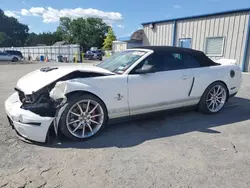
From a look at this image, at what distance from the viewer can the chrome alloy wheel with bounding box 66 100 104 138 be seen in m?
3.15

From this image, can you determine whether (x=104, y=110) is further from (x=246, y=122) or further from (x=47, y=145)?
(x=246, y=122)

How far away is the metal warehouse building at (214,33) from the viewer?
12.2m

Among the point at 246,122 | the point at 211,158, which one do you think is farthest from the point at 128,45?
the point at 211,158

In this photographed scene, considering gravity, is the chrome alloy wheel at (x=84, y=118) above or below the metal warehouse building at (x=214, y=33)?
below

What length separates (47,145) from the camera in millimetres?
3049

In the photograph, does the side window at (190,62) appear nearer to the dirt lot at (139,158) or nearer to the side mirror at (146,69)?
the side mirror at (146,69)

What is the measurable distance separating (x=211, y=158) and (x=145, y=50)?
2189 mm

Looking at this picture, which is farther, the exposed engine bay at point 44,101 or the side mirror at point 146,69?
the side mirror at point 146,69

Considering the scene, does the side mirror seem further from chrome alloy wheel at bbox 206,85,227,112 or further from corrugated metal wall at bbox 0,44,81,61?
corrugated metal wall at bbox 0,44,81,61

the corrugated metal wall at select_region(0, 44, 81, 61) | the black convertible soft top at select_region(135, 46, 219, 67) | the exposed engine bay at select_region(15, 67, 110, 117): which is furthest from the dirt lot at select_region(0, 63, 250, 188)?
the corrugated metal wall at select_region(0, 44, 81, 61)

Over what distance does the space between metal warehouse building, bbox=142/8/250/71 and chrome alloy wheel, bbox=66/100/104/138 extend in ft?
39.1

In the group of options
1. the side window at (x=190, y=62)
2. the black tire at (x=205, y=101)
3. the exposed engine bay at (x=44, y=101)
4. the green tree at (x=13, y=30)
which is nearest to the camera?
the exposed engine bay at (x=44, y=101)

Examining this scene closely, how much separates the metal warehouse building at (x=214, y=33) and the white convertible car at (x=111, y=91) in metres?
9.56

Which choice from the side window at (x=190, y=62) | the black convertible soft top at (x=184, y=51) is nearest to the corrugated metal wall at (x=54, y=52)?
the black convertible soft top at (x=184, y=51)
